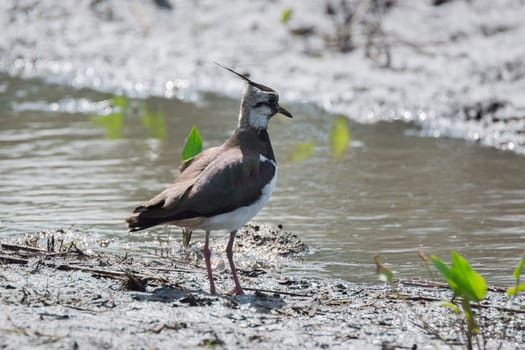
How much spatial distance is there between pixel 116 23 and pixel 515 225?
908 centimetres

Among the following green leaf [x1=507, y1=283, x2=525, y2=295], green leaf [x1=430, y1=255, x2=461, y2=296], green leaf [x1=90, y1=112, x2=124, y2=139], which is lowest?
green leaf [x1=507, y1=283, x2=525, y2=295]

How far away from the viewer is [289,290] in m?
6.17

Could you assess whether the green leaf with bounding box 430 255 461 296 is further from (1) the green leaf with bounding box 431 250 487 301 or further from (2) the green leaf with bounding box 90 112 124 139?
(2) the green leaf with bounding box 90 112 124 139

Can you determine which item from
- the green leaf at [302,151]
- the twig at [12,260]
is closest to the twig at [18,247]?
the twig at [12,260]

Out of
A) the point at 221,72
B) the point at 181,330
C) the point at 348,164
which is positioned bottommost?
the point at 181,330

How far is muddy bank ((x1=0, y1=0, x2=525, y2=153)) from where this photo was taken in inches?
459

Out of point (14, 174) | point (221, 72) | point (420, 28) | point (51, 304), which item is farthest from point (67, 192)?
point (420, 28)

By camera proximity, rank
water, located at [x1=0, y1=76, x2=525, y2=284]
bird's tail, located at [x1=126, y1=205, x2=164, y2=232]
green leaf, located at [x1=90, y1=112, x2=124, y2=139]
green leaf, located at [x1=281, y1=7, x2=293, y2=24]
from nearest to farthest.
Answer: bird's tail, located at [x1=126, y1=205, x2=164, y2=232] → water, located at [x1=0, y1=76, x2=525, y2=284] → green leaf, located at [x1=90, y1=112, x2=124, y2=139] → green leaf, located at [x1=281, y1=7, x2=293, y2=24]

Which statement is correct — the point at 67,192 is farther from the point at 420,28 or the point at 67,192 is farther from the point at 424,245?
the point at 420,28

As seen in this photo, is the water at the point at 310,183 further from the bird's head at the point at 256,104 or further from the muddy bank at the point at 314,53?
the bird's head at the point at 256,104

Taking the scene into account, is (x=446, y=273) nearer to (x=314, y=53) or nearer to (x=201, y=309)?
(x=201, y=309)

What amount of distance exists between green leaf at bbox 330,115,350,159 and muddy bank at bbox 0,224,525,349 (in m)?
3.84

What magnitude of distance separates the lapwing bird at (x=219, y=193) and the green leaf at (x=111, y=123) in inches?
188

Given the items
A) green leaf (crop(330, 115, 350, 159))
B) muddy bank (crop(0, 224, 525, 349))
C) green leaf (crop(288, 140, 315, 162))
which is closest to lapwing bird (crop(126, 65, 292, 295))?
muddy bank (crop(0, 224, 525, 349))
